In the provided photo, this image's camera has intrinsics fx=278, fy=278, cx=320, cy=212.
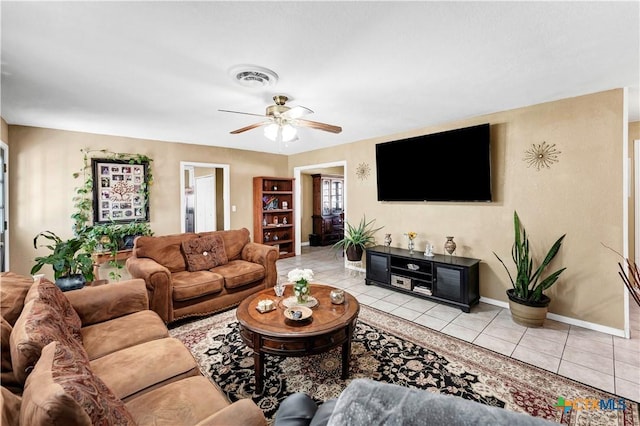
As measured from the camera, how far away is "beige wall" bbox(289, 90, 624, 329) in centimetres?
280

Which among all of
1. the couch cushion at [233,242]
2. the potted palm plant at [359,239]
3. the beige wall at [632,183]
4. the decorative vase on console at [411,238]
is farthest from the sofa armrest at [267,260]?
the beige wall at [632,183]

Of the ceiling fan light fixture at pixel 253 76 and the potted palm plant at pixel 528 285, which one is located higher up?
the ceiling fan light fixture at pixel 253 76

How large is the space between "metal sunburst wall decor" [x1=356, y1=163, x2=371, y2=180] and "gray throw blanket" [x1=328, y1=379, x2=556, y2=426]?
4503mm

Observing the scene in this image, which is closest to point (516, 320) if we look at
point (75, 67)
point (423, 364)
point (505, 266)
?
point (505, 266)

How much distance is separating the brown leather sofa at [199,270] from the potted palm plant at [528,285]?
9.57 feet

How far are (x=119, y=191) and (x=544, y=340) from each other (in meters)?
6.02

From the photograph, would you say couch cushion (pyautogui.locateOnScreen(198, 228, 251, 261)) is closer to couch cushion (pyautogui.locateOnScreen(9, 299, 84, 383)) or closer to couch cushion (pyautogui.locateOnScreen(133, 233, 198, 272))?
couch cushion (pyautogui.locateOnScreen(133, 233, 198, 272))

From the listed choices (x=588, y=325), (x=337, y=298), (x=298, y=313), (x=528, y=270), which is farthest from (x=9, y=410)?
(x=588, y=325)

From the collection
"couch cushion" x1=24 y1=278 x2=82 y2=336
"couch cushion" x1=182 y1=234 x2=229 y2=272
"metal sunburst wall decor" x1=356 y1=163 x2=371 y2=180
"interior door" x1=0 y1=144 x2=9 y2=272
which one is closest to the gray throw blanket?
"couch cushion" x1=24 y1=278 x2=82 y2=336

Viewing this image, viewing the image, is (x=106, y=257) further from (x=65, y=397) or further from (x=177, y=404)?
(x=65, y=397)

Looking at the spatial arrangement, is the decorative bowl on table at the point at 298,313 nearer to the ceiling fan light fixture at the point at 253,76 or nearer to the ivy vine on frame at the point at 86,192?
the ceiling fan light fixture at the point at 253,76

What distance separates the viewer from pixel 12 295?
1.61m

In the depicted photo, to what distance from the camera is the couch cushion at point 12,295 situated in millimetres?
1523

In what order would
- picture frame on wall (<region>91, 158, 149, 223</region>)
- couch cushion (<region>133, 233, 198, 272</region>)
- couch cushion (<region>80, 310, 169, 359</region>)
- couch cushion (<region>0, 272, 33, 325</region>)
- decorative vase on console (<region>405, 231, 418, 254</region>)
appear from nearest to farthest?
couch cushion (<region>0, 272, 33, 325</region>) < couch cushion (<region>80, 310, 169, 359</region>) < couch cushion (<region>133, 233, 198, 272</region>) < decorative vase on console (<region>405, 231, 418, 254</region>) < picture frame on wall (<region>91, 158, 149, 223</region>)
